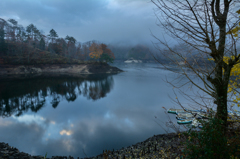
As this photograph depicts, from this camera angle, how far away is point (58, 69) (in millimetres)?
54375

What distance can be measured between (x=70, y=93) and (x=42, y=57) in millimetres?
37549

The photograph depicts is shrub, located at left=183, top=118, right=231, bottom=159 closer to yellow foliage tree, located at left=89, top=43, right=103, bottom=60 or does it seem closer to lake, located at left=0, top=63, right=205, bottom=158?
lake, located at left=0, top=63, right=205, bottom=158

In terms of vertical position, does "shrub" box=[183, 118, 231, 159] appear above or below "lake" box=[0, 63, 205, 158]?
above

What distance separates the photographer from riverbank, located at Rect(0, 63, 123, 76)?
45469mm

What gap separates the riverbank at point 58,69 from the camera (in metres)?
45.5

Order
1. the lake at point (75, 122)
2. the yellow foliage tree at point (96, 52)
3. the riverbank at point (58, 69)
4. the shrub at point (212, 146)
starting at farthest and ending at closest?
the yellow foliage tree at point (96, 52)
the riverbank at point (58, 69)
the lake at point (75, 122)
the shrub at point (212, 146)

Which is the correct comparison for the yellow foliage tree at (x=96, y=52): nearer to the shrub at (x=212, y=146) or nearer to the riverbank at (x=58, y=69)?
the riverbank at (x=58, y=69)

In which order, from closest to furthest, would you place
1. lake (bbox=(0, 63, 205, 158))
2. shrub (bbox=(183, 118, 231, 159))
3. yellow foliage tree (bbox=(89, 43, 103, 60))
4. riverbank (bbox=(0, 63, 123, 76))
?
shrub (bbox=(183, 118, 231, 159)), lake (bbox=(0, 63, 205, 158)), riverbank (bbox=(0, 63, 123, 76)), yellow foliage tree (bbox=(89, 43, 103, 60))

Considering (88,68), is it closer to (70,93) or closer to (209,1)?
(70,93)

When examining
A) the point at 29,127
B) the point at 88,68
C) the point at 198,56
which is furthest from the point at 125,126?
the point at 88,68

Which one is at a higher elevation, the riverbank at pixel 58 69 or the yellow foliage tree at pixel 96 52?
the yellow foliage tree at pixel 96 52

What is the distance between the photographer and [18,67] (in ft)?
153

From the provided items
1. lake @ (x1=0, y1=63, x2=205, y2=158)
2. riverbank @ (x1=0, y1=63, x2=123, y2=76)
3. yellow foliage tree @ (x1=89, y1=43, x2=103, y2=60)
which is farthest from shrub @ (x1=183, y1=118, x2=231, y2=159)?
yellow foliage tree @ (x1=89, y1=43, x2=103, y2=60)

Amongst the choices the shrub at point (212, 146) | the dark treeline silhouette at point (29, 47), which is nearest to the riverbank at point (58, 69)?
the dark treeline silhouette at point (29, 47)
